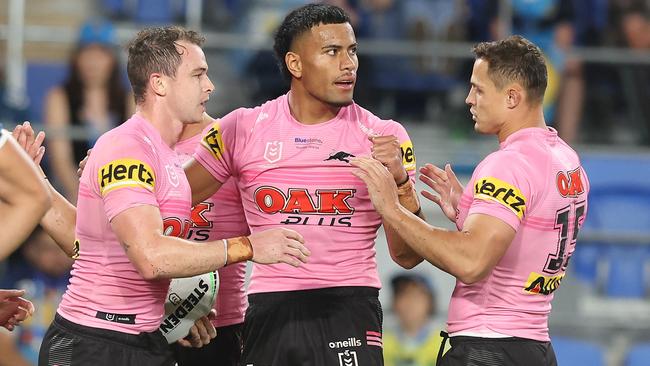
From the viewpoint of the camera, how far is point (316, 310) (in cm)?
507

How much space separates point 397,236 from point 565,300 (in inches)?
185

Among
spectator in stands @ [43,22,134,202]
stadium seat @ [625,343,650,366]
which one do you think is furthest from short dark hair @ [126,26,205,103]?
stadium seat @ [625,343,650,366]

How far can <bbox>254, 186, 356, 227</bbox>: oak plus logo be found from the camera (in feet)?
16.9

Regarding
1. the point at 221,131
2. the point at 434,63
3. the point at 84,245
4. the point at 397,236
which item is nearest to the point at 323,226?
the point at 397,236

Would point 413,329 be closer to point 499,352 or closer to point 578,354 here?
point 578,354

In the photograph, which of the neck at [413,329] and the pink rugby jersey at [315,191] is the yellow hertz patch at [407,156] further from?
the neck at [413,329]

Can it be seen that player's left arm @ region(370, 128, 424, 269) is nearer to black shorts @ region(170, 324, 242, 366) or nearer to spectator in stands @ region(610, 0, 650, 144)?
black shorts @ region(170, 324, 242, 366)

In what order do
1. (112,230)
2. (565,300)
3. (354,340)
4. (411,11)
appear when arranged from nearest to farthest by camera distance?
(112,230) < (354,340) < (565,300) < (411,11)

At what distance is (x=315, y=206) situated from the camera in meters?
5.14

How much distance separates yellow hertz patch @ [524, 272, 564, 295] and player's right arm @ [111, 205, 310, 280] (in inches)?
38.5

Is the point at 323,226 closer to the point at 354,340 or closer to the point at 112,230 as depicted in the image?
the point at 354,340

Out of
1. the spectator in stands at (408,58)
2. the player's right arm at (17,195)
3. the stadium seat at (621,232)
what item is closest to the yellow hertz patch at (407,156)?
the player's right arm at (17,195)

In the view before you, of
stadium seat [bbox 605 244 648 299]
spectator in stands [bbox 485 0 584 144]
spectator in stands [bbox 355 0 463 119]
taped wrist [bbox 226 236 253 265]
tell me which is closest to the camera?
taped wrist [bbox 226 236 253 265]

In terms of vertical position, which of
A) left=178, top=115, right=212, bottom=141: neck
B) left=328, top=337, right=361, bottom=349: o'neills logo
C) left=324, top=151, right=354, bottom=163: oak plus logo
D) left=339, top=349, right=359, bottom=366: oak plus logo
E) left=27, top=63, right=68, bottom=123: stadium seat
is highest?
left=27, top=63, right=68, bottom=123: stadium seat
